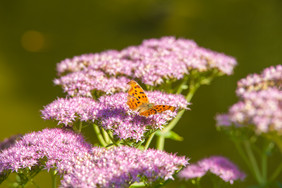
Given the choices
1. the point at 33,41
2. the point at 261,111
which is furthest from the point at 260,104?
the point at 33,41

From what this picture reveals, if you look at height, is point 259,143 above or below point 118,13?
below

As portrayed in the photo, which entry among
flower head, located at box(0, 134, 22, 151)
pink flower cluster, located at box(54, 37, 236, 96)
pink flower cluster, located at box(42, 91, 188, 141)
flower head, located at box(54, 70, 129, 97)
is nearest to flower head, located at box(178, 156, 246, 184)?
pink flower cluster, located at box(42, 91, 188, 141)

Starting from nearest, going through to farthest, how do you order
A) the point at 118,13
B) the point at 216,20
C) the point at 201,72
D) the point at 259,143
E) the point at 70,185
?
1. the point at 70,185
2. the point at 201,72
3. the point at 259,143
4. the point at 216,20
5. the point at 118,13

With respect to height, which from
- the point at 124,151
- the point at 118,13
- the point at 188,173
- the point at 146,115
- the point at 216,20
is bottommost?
the point at 188,173

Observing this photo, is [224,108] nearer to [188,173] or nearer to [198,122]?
[198,122]

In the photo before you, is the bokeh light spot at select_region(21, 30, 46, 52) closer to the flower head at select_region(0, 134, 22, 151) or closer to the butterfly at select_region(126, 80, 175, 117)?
the flower head at select_region(0, 134, 22, 151)

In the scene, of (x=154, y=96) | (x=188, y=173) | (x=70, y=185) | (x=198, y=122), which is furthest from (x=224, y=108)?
(x=70, y=185)

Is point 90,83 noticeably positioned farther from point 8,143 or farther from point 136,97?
point 8,143
